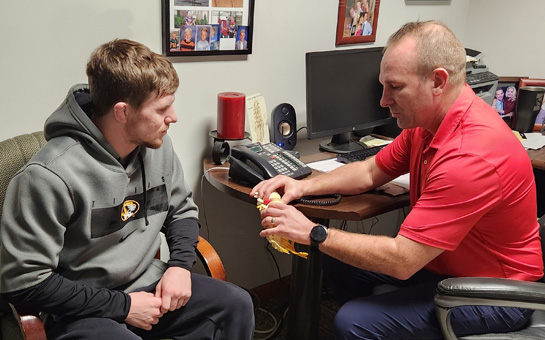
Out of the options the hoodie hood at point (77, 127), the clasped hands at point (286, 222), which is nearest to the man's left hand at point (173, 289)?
the clasped hands at point (286, 222)

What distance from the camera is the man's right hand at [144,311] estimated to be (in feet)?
4.50

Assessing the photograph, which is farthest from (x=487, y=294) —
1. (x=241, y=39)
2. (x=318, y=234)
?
(x=241, y=39)

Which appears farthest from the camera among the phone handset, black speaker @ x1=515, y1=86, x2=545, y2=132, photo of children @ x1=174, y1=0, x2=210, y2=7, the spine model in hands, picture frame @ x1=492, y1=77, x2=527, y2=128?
picture frame @ x1=492, y1=77, x2=527, y2=128

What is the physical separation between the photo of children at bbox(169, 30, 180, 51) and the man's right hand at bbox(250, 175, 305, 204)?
0.61 meters

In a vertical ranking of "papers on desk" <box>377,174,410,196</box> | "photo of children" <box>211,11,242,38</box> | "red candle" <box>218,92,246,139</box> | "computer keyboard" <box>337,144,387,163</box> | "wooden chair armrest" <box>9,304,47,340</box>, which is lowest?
"wooden chair armrest" <box>9,304,47,340</box>

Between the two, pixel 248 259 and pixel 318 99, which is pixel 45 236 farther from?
pixel 248 259

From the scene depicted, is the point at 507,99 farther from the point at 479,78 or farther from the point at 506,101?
the point at 479,78

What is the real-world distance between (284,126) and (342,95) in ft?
0.88

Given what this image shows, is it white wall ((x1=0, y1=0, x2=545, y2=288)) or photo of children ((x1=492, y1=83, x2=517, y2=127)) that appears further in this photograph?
photo of children ((x1=492, y1=83, x2=517, y2=127))

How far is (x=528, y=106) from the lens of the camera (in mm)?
2572

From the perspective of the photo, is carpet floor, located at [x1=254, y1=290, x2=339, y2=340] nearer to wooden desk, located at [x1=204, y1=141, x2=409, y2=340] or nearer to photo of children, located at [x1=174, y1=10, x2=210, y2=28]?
wooden desk, located at [x1=204, y1=141, x2=409, y2=340]

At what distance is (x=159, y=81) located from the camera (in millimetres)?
1357

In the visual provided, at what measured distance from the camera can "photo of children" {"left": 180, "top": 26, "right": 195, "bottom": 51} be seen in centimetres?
192

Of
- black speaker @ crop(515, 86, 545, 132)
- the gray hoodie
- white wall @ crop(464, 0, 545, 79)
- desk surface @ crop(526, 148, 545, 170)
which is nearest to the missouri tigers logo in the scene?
the gray hoodie
